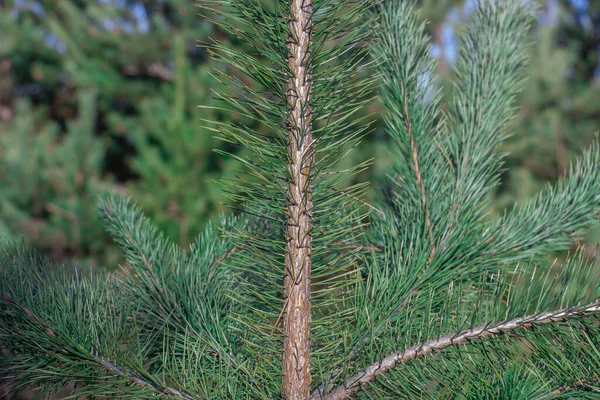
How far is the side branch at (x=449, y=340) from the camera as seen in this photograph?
20.1 inches

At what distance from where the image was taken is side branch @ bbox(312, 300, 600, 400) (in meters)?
0.51

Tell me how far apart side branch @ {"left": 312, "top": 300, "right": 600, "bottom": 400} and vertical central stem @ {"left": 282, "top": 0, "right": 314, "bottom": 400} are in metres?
0.05

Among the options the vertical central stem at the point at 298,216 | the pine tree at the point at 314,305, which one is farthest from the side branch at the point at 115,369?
the vertical central stem at the point at 298,216

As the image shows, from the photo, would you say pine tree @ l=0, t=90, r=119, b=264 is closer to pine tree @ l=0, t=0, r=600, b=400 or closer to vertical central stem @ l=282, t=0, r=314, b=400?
pine tree @ l=0, t=0, r=600, b=400

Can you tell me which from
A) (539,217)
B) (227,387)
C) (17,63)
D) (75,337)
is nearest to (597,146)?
(539,217)

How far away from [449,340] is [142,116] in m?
4.61

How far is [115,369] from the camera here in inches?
21.7

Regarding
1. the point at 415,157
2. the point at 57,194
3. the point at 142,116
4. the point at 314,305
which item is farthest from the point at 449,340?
the point at 142,116

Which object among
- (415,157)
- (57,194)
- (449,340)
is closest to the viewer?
(449,340)

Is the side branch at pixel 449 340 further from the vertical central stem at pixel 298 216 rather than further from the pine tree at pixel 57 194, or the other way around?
the pine tree at pixel 57 194

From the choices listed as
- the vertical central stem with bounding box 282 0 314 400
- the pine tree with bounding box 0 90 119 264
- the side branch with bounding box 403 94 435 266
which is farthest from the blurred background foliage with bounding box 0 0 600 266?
the vertical central stem with bounding box 282 0 314 400

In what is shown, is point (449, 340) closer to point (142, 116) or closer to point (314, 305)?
point (314, 305)

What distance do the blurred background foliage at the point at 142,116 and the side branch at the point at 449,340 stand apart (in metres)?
2.04

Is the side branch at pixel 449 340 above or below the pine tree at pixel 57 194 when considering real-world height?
above
